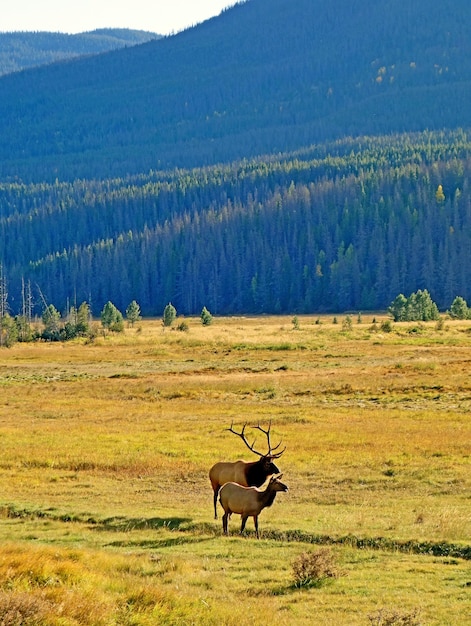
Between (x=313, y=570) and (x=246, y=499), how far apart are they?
4.63 metres

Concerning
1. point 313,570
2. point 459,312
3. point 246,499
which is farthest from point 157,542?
point 459,312

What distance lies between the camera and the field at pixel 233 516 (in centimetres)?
1659

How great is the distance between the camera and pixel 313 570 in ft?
60.7

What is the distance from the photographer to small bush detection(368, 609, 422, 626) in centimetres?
1522

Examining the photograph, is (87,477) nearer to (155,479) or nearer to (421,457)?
(155,479)

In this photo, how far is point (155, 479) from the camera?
102ft

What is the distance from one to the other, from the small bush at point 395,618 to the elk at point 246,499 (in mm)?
7175

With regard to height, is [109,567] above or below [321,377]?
above

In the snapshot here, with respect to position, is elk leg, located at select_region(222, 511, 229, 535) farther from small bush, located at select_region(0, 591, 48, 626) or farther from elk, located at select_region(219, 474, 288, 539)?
small bush, located at select_region(0, 591, 48, 626)

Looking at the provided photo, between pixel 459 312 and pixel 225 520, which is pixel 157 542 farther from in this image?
pixel 459 312

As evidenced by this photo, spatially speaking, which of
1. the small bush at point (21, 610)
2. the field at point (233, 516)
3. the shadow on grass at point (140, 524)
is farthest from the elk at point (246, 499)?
the small bush at point (21, 610)

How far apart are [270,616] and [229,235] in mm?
176745

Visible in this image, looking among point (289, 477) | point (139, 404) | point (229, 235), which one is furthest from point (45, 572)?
point (229, 235)

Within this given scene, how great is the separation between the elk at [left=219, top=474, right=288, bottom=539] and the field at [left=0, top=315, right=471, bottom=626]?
19.2 inches
